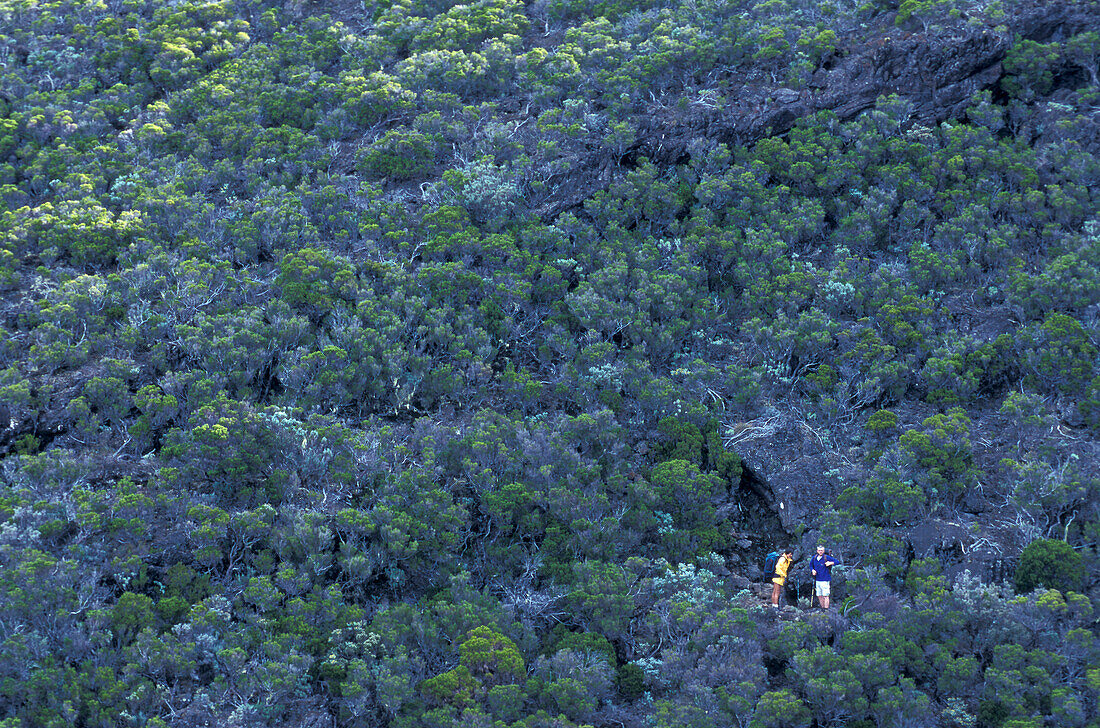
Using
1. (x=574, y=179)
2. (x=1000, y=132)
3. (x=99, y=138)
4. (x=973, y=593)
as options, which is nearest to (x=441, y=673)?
(x=973, y=593)

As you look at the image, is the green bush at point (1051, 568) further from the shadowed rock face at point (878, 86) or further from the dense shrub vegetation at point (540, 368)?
the shadowed rock face at point (878, 86)

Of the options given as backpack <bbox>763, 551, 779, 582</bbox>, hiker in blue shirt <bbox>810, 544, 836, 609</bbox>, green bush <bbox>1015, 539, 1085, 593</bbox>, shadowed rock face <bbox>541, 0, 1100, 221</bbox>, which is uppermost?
shadowed rock face <bbox>541, 0, 1100, 221</bbox>

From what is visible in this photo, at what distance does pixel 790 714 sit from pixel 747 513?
16.5ft

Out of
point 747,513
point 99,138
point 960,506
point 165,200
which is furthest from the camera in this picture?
point 99,138

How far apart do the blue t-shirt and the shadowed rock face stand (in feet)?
34.5

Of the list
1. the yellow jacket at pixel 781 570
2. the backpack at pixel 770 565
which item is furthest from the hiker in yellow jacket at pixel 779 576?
the backpack at pixel 770 565

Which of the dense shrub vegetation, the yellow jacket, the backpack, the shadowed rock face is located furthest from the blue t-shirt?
the shadowed rock face

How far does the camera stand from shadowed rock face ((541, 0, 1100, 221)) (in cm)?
2462

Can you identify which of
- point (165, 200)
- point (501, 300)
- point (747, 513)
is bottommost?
point (747, 513)

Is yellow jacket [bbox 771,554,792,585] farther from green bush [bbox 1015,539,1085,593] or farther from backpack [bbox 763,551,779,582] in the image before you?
green bush [bbox 1015,539,1085,593]

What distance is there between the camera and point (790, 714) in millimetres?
14586

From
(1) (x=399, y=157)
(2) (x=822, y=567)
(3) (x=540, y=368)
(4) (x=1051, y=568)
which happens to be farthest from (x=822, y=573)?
(1) (x=399, y=157)

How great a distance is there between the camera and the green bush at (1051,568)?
16.0 metres

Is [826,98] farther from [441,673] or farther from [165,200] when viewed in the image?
[441,673]
